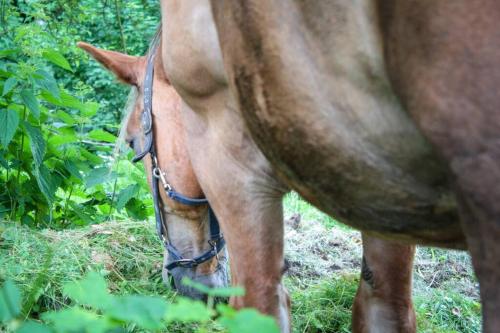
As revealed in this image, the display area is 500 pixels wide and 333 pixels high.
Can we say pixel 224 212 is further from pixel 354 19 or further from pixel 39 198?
→ pixel 39 198

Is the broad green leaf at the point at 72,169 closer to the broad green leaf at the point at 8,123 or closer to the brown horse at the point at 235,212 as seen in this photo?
the broad green leaf at the point at 8,123

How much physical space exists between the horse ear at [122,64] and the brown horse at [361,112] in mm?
1201

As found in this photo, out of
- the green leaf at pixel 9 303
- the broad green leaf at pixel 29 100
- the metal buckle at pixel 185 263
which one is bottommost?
the metal buckle at pixel 185 263

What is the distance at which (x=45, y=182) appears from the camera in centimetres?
435

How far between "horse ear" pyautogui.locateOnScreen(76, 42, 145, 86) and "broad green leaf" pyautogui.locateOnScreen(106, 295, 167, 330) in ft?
7.93

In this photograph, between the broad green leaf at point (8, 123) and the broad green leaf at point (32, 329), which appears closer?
the broad green leaf at point (32, 329)

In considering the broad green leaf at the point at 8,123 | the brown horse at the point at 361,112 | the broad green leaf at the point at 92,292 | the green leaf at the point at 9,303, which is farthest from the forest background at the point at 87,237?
the broad green leaf at the point at 92,292

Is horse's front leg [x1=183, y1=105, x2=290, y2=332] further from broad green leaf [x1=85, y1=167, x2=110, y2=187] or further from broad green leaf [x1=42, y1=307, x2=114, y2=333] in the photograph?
broad green leaf [x1=85, y1=167, x2=110, y2=187]

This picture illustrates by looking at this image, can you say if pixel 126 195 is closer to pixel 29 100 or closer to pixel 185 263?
pixel 29 100

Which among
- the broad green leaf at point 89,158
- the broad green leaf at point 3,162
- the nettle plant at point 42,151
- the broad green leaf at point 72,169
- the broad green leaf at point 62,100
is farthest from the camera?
the broad green leaf at point 89,158

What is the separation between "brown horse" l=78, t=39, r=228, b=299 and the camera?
3145 millimetres

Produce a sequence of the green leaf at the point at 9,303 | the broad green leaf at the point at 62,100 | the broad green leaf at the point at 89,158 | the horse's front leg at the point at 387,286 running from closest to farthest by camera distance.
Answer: the green leaf at the point at 9,303, the horse's front leg at the point at 387,286, the broad green leaf at the point at 62,100, the broad green leaf at the point at 89,158

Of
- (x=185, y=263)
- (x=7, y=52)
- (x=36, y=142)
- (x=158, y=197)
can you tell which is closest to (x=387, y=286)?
(x=185, y=263)

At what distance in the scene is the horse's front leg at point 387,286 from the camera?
2.65m
